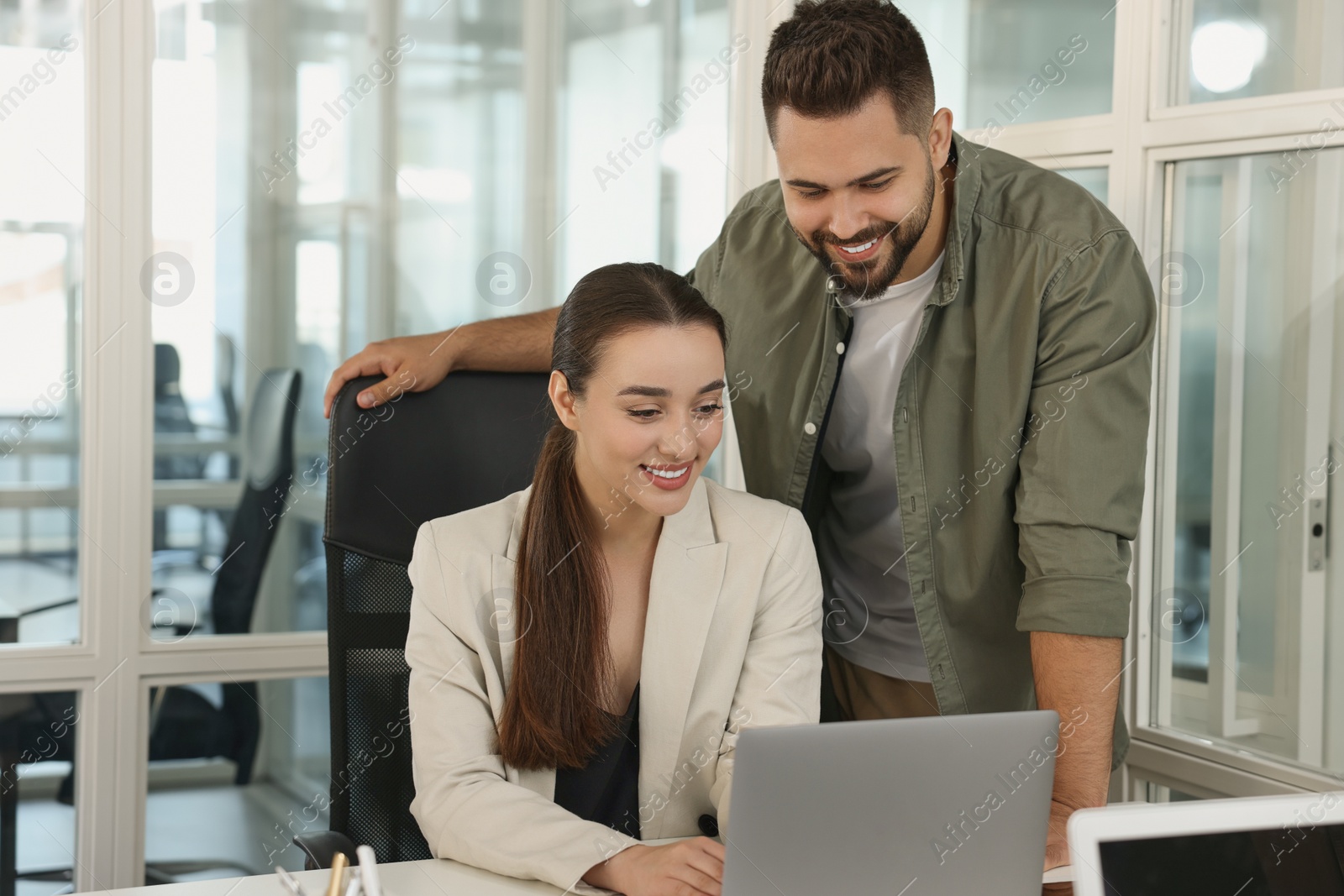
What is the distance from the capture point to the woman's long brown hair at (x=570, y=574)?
4.72ft

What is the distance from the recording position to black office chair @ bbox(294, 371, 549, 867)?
61.7 inches

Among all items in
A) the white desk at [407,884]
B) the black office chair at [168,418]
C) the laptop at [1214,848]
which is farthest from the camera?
the black office chair at [168,418]

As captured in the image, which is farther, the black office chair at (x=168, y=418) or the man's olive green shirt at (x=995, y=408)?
the black office chair at (x=168, y=418)

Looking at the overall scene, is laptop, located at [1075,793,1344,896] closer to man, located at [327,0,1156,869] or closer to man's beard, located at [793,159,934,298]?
man, located at [327,0,1156,869]

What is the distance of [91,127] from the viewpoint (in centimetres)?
206

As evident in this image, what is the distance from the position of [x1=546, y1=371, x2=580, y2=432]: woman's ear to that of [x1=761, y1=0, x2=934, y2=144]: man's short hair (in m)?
0.44

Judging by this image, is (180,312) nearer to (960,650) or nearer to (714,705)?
(714,705)

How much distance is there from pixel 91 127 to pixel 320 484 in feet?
2.48

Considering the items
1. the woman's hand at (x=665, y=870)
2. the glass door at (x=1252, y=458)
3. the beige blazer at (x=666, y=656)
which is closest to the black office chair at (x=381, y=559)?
the beige blazer at (x=666, y=656)

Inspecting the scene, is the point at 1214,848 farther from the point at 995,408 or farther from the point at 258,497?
the point at 258,497

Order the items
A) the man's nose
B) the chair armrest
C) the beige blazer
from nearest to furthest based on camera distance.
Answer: the chair armrest → the beige blazer → the man's nose

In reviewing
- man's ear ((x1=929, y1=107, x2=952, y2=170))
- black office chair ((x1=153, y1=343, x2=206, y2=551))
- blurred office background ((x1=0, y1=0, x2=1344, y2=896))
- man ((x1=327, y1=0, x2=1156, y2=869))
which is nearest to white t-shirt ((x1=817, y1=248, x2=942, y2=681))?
man ((x1=327, y1=0, x2=1156, y2=869))

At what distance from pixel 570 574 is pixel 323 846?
1.46 feet

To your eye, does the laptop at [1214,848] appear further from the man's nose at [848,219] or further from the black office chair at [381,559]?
the black office chair at [381,559]
